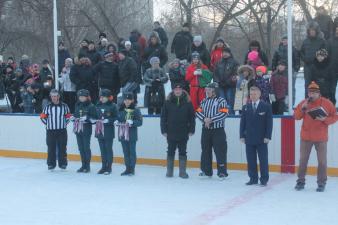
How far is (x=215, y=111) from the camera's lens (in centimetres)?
1122

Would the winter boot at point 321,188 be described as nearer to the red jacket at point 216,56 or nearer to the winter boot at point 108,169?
the winter boot at point 108,169

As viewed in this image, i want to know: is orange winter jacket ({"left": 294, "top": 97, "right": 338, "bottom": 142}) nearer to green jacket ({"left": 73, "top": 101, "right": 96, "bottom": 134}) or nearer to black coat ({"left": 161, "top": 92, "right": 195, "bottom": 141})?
black coat ({"left": 161, "top": 92, "right": 195, "bottom": 141})

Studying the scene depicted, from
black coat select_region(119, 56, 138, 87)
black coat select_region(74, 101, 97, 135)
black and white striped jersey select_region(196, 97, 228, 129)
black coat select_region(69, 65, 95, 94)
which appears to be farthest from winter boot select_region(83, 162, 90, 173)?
black coat select_region(69, 65, 95, 94)

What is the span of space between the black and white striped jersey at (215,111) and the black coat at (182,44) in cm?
469

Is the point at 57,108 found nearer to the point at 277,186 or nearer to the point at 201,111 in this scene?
the point at 201,111

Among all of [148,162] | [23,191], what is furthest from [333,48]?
[23,191]

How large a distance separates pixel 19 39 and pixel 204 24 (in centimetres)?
784

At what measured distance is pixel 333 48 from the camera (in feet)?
42.6

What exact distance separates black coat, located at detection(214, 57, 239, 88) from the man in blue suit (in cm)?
276

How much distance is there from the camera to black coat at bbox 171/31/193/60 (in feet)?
51.9

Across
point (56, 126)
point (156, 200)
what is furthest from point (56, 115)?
point (156, 200)

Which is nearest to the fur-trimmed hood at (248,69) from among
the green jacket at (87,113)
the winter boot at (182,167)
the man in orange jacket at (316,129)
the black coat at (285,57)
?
the black coat at (285,57)

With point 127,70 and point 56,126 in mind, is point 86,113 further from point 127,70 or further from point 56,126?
point 127,70

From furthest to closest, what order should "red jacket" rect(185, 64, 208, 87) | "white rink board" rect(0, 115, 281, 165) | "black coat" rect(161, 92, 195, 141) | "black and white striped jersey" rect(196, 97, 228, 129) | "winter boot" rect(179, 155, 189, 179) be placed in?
"red jacket" rect(185, 64, 208, 87) < "white rink board" rect(0, 115, 281, 165) < "winter boot" rect(179, 155, 189, 179) < "black coat" rect(161, 92, 195, 141) < "black and white striped jersey" rect(196, 97, 228, 129)
